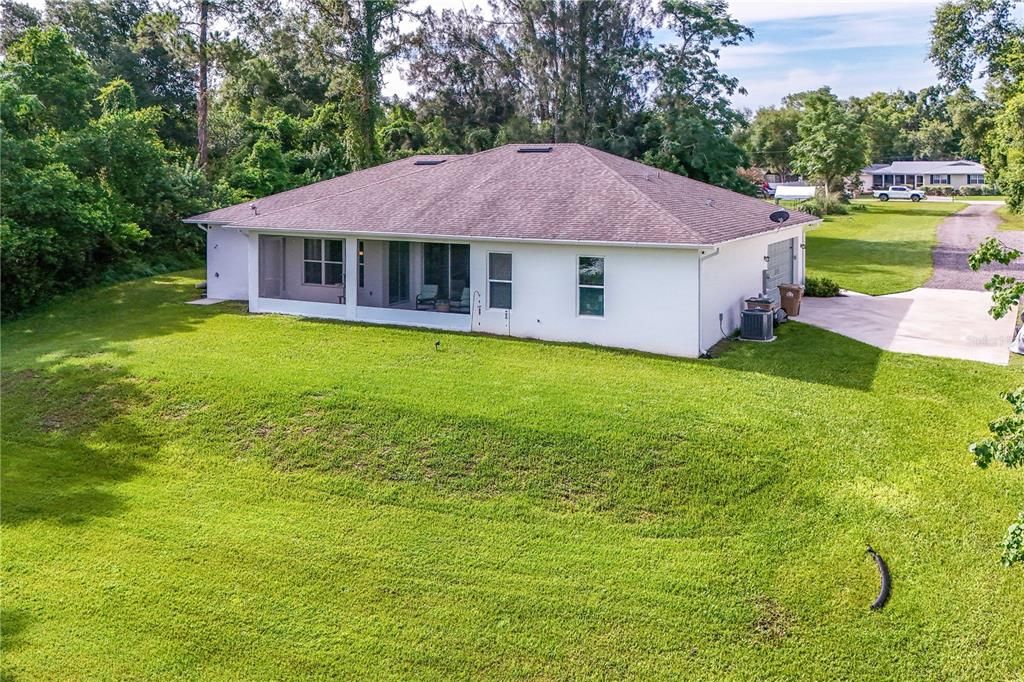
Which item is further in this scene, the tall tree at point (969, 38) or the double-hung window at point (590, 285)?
the tall tree at point (969, 38)

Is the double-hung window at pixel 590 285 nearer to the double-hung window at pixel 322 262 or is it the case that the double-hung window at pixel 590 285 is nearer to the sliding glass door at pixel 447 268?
the sliding glass door at pixel 447 268

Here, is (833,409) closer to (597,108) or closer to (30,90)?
(30,90)

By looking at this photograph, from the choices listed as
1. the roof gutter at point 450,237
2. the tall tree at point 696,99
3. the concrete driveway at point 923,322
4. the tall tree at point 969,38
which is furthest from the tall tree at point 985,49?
the roof gutter at point 450,237

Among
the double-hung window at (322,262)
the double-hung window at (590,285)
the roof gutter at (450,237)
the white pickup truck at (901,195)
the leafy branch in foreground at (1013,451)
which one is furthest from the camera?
the white pickup truck at (901,195)

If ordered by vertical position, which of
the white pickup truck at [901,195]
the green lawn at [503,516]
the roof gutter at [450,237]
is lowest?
the green lawn at [503,516]

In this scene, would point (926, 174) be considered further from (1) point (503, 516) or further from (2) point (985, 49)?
(1) point (503, 516)

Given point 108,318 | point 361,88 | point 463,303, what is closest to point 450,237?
point 463,303

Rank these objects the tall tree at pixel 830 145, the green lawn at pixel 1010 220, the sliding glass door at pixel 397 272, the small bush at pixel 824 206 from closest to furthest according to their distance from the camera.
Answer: the sliding glass door at pixel 397 272 < the green lawn at pixel 1010 220 < the small bush at pixel 824 206 < the tall tree at pixel 830 145

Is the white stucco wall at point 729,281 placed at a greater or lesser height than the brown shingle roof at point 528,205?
lesser
